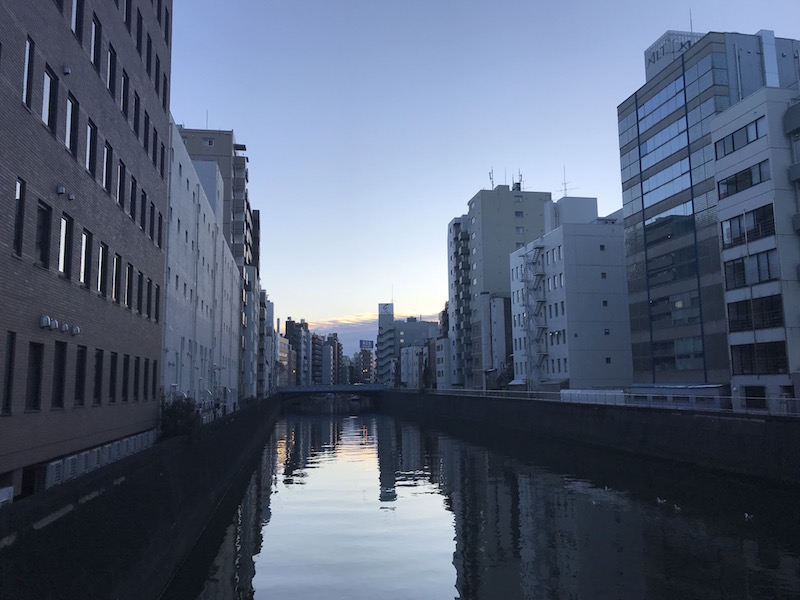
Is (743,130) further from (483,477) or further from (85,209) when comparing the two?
(85,209)

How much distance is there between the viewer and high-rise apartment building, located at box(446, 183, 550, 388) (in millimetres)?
105125

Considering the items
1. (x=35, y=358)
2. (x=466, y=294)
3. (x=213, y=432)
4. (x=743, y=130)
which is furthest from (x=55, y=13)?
(x=466, y=294)

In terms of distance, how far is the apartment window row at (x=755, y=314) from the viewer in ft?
136

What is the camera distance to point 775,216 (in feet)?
135

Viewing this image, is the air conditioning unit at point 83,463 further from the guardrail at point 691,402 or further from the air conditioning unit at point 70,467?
the guardrail at point 691,402

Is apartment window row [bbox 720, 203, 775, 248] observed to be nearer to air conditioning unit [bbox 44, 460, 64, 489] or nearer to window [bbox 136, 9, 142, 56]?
window [bbox 136, 9, 142, 56]

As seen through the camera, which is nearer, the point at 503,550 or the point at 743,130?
the point at 503,550

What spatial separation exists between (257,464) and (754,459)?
112ft

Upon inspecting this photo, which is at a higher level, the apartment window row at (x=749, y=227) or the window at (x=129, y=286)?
the apartment window row at (x=749, y=227)

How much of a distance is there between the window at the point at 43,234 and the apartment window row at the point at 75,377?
92.5 inches

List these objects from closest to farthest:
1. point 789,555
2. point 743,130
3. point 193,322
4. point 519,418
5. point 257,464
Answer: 1. point 789,555
2. point 743,130
3. point 193,322
4. point 257,464
5. point 519,418

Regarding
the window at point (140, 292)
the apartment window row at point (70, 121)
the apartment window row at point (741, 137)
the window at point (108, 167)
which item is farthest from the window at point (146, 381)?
the apartment window row at point (741, 137)

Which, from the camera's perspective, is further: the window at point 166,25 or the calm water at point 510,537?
the window at point 166,25

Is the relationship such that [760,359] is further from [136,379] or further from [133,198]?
[133,198]
